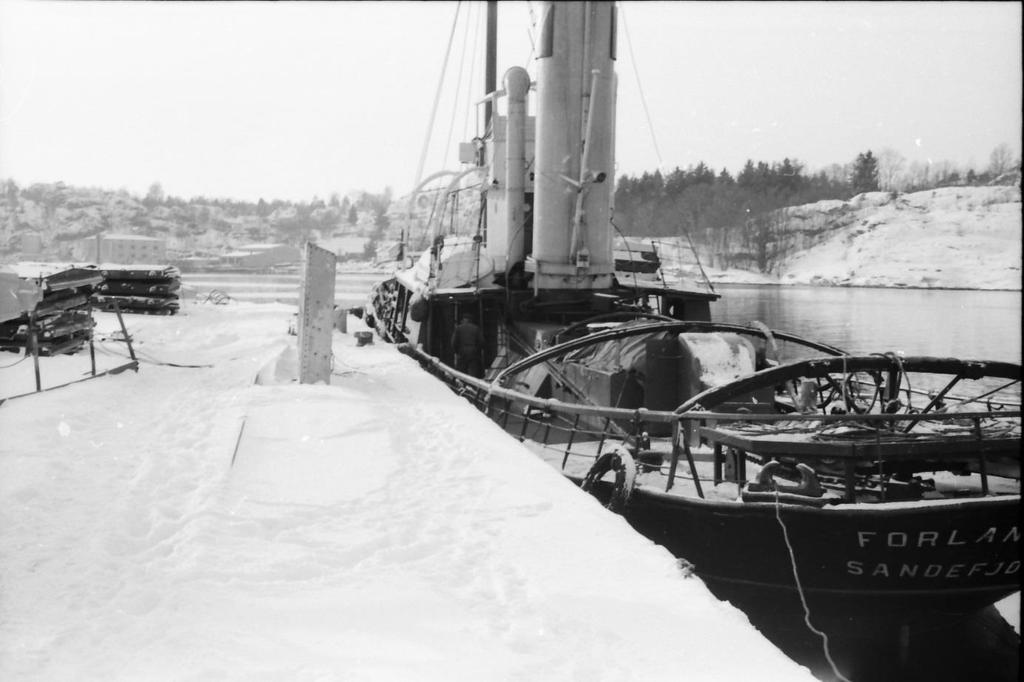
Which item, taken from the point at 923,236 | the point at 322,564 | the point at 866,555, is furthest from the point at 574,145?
the point at 322,564

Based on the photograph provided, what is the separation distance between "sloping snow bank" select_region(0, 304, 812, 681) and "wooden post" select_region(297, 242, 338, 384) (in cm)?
179

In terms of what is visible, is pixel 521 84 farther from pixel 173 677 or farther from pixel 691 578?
pixel 173 677

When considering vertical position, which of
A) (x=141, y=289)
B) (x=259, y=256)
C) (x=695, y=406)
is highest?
(x=259, y=256)

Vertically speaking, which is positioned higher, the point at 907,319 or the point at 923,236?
the point at 923,236

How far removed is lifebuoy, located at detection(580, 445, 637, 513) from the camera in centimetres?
612

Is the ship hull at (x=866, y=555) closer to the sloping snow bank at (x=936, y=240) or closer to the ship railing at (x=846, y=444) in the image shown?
the ship railing at (x=846, y=444)

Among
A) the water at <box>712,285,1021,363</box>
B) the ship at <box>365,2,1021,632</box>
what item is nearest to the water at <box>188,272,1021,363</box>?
the water at <box>712,285,1021,363</box>

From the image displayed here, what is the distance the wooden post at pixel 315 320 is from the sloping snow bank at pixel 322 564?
1788mm

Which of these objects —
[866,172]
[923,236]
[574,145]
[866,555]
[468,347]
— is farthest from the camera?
[468,347]

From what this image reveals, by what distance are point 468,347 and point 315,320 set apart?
380 cm

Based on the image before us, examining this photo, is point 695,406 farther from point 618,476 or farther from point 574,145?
point 574,145

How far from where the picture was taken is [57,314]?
991 cm

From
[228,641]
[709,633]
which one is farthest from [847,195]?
[228,641]

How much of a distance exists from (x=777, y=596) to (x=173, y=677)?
4474mm
